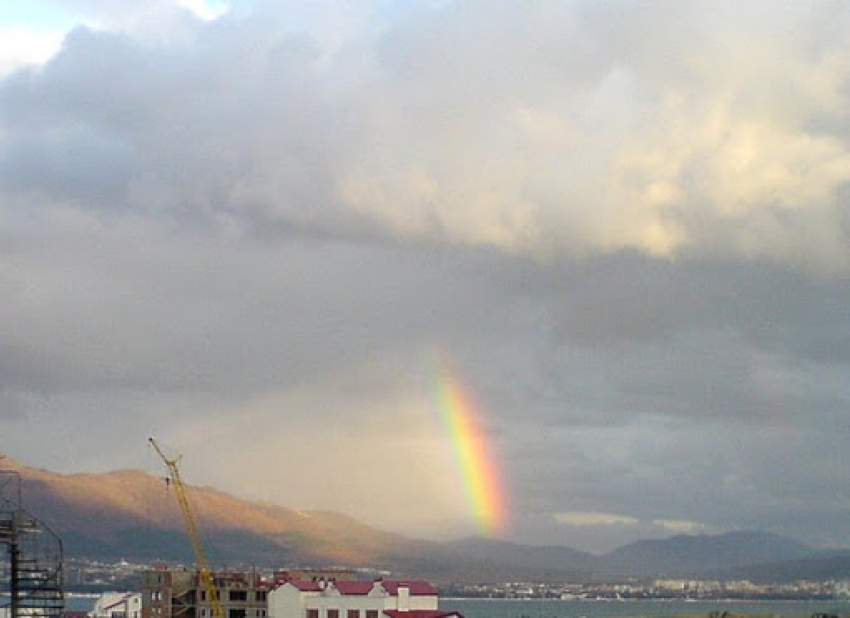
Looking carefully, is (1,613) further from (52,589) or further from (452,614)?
(52,589)

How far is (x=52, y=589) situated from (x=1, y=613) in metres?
126

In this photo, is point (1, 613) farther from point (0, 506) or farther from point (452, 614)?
point (0, 506)

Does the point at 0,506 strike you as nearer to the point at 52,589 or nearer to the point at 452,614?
the point at 52,589

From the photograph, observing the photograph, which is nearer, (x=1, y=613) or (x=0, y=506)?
(x=0, y=506)

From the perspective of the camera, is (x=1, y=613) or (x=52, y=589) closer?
(x=52, y=589)

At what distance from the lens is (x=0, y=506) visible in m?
81.8

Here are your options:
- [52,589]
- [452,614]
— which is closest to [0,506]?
[52,589]

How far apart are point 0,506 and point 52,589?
20.5 feet

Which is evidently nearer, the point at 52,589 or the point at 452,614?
the point at 52,589

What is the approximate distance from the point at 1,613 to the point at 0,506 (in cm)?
12230

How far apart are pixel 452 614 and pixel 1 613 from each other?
2272 inches

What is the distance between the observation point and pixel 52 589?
78.4 meters

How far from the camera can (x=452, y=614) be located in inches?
7736

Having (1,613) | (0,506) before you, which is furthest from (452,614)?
(0,506)
